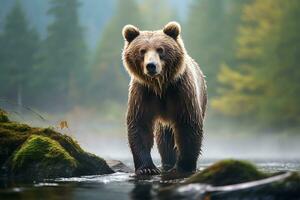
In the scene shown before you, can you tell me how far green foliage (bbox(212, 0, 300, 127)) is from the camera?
31719mm

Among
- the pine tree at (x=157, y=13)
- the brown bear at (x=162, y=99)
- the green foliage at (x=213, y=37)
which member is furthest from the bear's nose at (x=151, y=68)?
the pine tree at (x=157, y=13)

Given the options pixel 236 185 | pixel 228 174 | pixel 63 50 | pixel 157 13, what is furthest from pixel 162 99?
pixel 157 13

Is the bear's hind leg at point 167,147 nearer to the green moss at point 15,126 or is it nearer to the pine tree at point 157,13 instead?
the green moss at point 15,126

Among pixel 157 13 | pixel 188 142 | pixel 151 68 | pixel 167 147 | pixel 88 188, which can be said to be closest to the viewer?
pixel 88 188

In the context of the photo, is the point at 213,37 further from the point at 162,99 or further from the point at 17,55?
the point at 162,99

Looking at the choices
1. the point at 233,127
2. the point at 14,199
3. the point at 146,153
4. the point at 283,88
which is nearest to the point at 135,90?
the point at 146,153

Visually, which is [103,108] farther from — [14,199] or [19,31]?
[14,199]

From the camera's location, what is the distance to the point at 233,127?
39.4 metres

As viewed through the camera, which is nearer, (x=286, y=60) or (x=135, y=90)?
(x=135, y=90)

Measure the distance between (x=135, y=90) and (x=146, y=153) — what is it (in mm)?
954

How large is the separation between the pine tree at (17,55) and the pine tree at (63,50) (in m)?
1.08

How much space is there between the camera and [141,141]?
9203mm

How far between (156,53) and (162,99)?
0.76 m

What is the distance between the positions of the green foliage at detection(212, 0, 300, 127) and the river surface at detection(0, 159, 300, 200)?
24.2 m
